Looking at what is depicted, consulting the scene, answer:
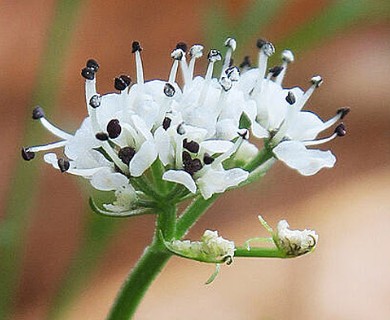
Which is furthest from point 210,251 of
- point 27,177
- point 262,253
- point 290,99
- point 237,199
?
point 237,199

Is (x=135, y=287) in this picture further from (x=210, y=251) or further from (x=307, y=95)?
(x=307, y=95)

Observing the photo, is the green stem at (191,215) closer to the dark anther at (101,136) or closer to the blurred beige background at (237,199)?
the dark anther at (101,136)

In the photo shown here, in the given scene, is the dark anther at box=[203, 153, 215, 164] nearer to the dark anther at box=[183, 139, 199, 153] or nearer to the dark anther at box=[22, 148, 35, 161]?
the dark anther at box=[183, 139, 199, 153]

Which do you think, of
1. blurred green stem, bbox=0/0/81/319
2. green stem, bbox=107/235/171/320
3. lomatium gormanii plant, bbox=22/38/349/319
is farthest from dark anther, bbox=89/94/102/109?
blurred green stem, bbox=0/0/81/319

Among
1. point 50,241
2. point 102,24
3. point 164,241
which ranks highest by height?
point 164,241

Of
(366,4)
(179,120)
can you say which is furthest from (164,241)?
(366,4)

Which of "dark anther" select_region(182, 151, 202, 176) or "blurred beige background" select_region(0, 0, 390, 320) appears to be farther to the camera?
"blurred beige background" select_region(0, 0, 390, 320)

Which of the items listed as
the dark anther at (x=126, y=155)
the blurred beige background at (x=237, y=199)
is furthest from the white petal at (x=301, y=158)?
the blurred beige background at (x=237, y=199)

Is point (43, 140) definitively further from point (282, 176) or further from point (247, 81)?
point (282, 176)
